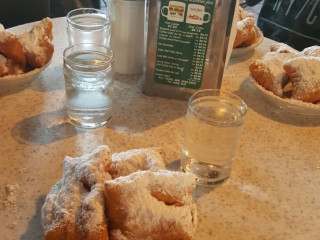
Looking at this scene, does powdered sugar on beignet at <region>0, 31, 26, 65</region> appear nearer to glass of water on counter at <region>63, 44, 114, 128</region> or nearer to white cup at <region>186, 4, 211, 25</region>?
glass of water on counter at <region>63, 44, 114, 128</region>

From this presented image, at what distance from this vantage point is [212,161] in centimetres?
80

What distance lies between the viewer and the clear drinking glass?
1.05 m

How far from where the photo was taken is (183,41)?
99 cm

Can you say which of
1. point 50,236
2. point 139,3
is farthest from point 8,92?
point 50,236

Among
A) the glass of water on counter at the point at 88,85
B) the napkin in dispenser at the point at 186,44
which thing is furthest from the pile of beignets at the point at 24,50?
the napkin in dispenser at the point at 186,44

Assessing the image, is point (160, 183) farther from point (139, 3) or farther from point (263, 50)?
point (263, 50)

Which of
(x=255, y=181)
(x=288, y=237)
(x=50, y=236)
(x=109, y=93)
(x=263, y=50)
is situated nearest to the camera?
(x=50, y=236)

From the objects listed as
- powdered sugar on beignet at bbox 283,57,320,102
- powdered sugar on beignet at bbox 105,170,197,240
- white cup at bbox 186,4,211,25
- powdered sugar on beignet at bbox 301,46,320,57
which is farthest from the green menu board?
powdered sugar on beignet at bbox 105,170,197,240

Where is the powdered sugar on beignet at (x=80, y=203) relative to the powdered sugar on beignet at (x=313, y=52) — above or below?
below

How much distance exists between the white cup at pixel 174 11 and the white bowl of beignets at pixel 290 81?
0.24m

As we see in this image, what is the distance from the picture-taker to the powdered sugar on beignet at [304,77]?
988mm

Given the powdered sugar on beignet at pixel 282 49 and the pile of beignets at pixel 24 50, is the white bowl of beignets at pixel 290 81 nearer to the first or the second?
the powdered sugar on beignet at pixel 282 49

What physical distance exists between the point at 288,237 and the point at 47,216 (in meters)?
0.41

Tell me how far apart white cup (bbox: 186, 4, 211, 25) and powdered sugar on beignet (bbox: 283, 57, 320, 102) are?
0.81 feet
